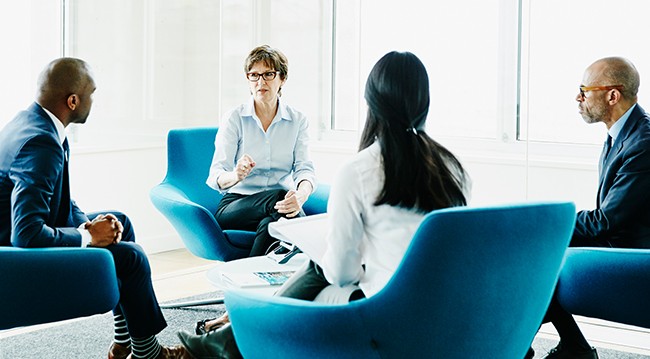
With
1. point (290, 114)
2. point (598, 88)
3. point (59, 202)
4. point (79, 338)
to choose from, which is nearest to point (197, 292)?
point (79, 338)

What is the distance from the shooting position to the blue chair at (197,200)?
4.14m

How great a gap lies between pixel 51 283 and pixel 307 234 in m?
0.90

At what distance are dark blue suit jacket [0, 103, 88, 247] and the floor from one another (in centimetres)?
125

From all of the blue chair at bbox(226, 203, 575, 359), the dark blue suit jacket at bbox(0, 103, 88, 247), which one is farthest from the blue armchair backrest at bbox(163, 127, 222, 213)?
the blue chair at bbox(226, 203, 575, 359)

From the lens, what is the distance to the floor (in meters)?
4.07

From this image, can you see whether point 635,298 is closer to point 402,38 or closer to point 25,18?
point 402,38

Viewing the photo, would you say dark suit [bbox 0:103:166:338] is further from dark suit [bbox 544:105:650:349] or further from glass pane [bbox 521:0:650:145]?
glass pane [bbox 521:0:650:145]

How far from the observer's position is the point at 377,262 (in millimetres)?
2455

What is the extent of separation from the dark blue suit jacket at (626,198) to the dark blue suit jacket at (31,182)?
1954 millimetres

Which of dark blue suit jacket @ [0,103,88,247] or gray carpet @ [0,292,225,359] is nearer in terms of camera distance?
dark blue suit jacket @ [0,103,88,247]

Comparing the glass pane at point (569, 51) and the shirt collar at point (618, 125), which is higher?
the glass pane at point (569, 51)

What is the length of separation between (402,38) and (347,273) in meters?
3.28

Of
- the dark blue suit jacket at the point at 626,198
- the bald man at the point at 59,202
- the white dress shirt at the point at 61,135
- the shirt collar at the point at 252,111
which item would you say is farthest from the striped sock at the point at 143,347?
the dark blue suit jacket at the point at 626,198

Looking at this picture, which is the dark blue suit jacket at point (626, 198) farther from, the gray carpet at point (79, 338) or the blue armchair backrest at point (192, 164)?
the blue armchair backrest at point (192, 164)
